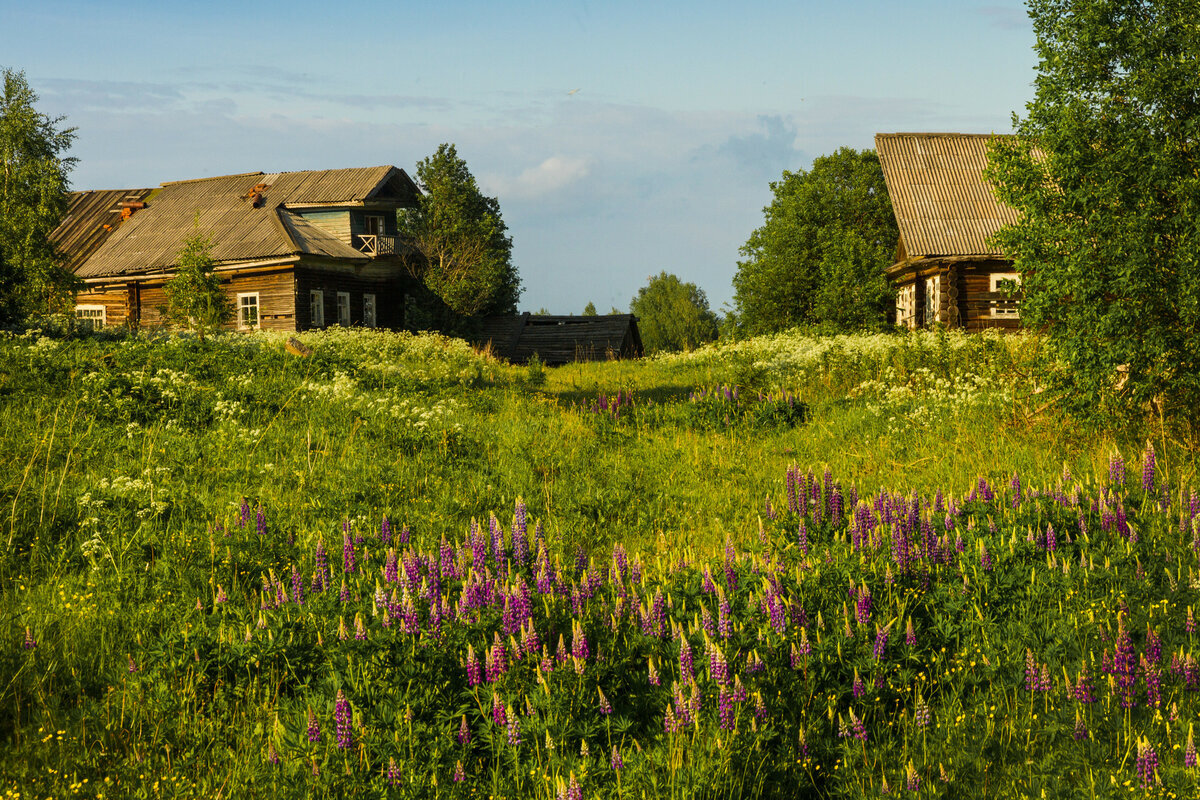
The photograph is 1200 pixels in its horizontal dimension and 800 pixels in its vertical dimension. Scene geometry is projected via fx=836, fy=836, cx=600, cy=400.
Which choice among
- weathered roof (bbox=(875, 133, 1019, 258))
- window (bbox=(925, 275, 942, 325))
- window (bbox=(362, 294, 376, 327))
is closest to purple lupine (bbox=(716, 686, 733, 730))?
weathered roof (bbox=(875, 133, 1019, 258))

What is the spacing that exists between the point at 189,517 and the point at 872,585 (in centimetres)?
495

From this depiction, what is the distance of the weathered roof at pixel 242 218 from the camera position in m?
29.3

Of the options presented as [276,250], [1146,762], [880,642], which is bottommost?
[1146,762]

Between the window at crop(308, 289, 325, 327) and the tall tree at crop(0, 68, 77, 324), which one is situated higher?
the tall tree at crop(0, 68, 77, 324)

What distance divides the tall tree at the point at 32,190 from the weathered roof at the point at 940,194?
2840 centimetres

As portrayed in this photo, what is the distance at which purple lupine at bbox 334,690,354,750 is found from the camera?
3.08 meters

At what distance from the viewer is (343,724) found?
3.11m

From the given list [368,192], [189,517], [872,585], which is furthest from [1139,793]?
[368,192]

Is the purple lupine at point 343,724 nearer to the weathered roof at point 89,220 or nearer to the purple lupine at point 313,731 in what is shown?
the purple lupine at point 313,731

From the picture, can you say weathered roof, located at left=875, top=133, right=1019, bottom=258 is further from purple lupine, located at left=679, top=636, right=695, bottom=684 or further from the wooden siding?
purple lupine, located at left=679, top=636, right=695, bottom=684

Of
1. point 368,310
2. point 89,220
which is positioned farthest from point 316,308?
point 89,220

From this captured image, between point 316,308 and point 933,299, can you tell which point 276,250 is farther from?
point 933,299

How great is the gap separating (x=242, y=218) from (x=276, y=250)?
170 inches

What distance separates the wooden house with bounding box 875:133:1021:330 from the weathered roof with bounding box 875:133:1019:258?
0.03 metres
